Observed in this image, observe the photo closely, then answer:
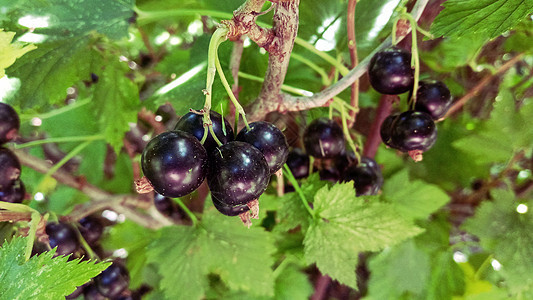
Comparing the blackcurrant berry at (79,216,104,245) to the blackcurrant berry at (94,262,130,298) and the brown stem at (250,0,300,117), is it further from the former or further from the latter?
the brown stem at (250,0,300,117)

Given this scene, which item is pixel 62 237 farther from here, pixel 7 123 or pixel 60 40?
pixel 60 40

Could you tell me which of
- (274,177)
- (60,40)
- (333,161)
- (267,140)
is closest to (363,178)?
(333,161)

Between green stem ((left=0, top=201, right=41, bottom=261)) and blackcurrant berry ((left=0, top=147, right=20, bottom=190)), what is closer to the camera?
green stem ((left=0, top=201, right=41, bottom=261))

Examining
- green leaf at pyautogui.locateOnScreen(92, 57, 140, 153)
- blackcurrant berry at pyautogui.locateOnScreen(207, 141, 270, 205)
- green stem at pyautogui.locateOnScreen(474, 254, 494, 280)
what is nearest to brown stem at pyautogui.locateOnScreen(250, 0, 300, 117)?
blackcurrant berry at pyautogui.locateOnScreen(207, 141, 270, 205)

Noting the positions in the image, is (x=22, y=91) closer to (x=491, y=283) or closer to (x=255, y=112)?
(x=255, y=112)

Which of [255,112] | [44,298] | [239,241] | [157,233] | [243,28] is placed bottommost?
[157,233]

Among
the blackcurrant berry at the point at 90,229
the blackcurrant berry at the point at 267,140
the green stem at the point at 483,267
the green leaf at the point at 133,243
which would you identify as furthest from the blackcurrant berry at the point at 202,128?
the green stem at the point at 483,267

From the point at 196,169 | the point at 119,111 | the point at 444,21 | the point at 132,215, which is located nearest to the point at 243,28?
the point at 196,169
